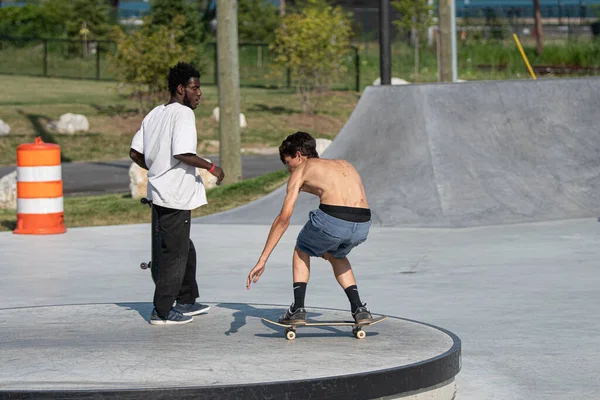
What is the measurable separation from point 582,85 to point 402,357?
1073 cm

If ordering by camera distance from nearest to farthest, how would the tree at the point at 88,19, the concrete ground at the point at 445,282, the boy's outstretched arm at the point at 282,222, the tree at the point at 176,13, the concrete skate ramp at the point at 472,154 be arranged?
the boy's outstretched arm at the point at 282,222 < the concrete ground at the point at 445,282 < the concrete skate ramp at the point at 472,154 < the tree at the point at 176,13 < the tree at the point at 88,19

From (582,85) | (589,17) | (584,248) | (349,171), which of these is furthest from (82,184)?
(589,17)

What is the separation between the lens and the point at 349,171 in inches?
292

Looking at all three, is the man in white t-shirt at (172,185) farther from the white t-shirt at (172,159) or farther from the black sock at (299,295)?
the black sock at (299,295)

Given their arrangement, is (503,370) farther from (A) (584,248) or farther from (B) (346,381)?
(A) (584,248)

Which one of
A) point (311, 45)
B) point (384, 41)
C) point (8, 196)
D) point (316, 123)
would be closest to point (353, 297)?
point (384, 41)

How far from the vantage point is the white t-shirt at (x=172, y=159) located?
7840 mm

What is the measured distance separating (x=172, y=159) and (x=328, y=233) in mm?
1294

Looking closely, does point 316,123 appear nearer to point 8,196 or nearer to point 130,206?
point 8,196

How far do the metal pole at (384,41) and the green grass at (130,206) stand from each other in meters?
2.38

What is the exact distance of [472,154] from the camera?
1542 centimetres

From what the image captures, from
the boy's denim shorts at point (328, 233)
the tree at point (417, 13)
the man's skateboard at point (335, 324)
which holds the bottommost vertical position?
the man's skateboard at point (335, 324)

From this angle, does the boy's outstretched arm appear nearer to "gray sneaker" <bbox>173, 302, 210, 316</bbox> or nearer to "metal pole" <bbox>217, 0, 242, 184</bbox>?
"gray sneaker" <bbox>173, 302, 210, 316</bbox>

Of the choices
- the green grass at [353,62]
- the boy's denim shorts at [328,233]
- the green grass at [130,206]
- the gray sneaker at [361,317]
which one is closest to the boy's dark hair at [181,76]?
the boy's denim shorts at [328,233]
